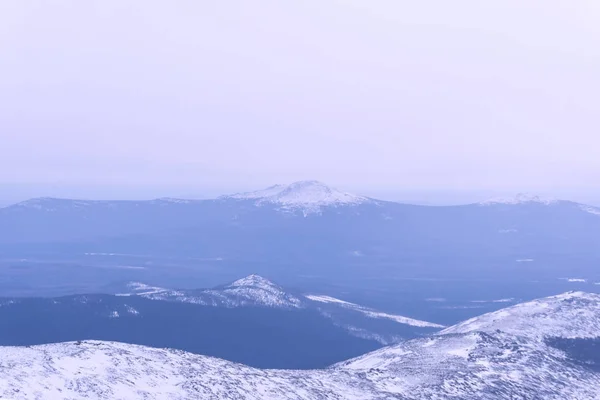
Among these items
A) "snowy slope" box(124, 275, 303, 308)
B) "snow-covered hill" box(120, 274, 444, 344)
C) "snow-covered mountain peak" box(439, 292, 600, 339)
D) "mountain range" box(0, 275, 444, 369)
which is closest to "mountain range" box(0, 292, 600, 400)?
"snow-covered mountain peak" box(439, 292, 600, 339)

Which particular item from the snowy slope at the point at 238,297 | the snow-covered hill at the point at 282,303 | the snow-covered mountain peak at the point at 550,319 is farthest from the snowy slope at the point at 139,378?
the snowy slope at the point at 238,297

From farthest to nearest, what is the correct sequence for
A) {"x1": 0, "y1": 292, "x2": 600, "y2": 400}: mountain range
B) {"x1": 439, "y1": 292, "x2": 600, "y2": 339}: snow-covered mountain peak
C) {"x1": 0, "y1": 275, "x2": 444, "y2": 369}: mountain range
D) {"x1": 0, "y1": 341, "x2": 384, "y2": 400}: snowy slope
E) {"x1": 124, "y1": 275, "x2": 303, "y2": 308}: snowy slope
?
{"x1": 124, "y1": 275, "x2": 303, "y2": 308}: snowy slope < {"x1": 0, "y1": 275, "x2": 444, "y2": 369}: mountain range < {"x1": 439, "y1": 292, "x2": 600, "y2": 339}: snow-covered mountain peak < {"x1": 0, "y1": 292, "x2": 600, "y2": 400}: mountain range < {"x1": 0, "y1": 341, "x2": 384, "y2": 400}: snowy slope

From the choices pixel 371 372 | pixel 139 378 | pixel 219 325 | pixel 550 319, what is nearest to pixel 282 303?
pixel 219 325

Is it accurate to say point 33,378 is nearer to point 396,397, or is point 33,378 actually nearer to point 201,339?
point 396,397

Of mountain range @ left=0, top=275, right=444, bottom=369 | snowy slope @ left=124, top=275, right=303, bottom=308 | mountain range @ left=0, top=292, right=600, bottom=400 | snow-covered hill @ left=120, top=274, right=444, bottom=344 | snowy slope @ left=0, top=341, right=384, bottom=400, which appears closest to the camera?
snowy slope @ left=0, top=341, right=384, bottom=400

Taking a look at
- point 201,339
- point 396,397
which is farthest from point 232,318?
point 396,397

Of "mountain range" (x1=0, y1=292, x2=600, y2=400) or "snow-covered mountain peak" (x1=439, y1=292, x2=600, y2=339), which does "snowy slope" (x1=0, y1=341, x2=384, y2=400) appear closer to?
"mountain range" (x1=0, y1=292, x2=600, y2=400)

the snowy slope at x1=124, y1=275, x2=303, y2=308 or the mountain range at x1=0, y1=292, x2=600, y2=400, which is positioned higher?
the mountain range at x1=0, y1=292, x2=600, y2=400

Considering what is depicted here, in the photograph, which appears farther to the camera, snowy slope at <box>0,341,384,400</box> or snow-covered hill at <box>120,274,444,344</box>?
snow-covered hill at <box>120,274,444,344</box>
